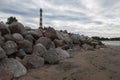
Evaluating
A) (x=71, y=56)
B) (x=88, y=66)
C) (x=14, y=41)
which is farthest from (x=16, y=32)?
(x=88, y=66)

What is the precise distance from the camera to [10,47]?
6707 mm

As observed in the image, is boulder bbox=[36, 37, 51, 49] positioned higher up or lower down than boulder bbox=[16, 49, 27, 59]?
higher up

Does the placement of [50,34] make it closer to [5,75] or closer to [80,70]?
[80,70]

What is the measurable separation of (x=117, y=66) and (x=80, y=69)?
1112 mm

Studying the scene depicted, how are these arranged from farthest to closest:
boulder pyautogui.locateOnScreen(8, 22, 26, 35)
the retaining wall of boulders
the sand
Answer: boulder pyautogui.locateOnScreen(8, 22, 26, 35) < the retaining wall of boulders < the sand

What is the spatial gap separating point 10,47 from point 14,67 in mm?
944

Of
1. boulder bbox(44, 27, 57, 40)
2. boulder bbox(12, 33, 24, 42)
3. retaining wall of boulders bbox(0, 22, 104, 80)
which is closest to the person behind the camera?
retaining wall of boulders bbox(0, 22, 104, 80)

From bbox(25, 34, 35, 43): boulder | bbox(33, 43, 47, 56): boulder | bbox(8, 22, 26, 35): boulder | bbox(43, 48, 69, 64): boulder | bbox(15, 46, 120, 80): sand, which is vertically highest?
bbox(8, 22, 26, 35): boulder

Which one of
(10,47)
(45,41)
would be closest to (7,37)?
(10,47)

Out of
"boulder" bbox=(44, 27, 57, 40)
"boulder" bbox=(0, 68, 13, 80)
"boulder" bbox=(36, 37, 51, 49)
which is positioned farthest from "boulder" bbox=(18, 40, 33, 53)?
"boulder" bbox=(0, 68, 13, 80)

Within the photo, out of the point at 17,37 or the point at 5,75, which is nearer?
the point at 5,75

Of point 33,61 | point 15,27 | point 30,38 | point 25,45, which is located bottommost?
point 33,61

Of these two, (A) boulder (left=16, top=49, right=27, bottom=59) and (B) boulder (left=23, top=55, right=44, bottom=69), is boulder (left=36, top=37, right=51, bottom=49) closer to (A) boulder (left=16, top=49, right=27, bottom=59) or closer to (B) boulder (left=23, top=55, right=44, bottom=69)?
(A) boulder (left=16, top=49, right=27, bottom=59)

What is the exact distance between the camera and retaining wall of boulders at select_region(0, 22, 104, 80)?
596 centimetres
